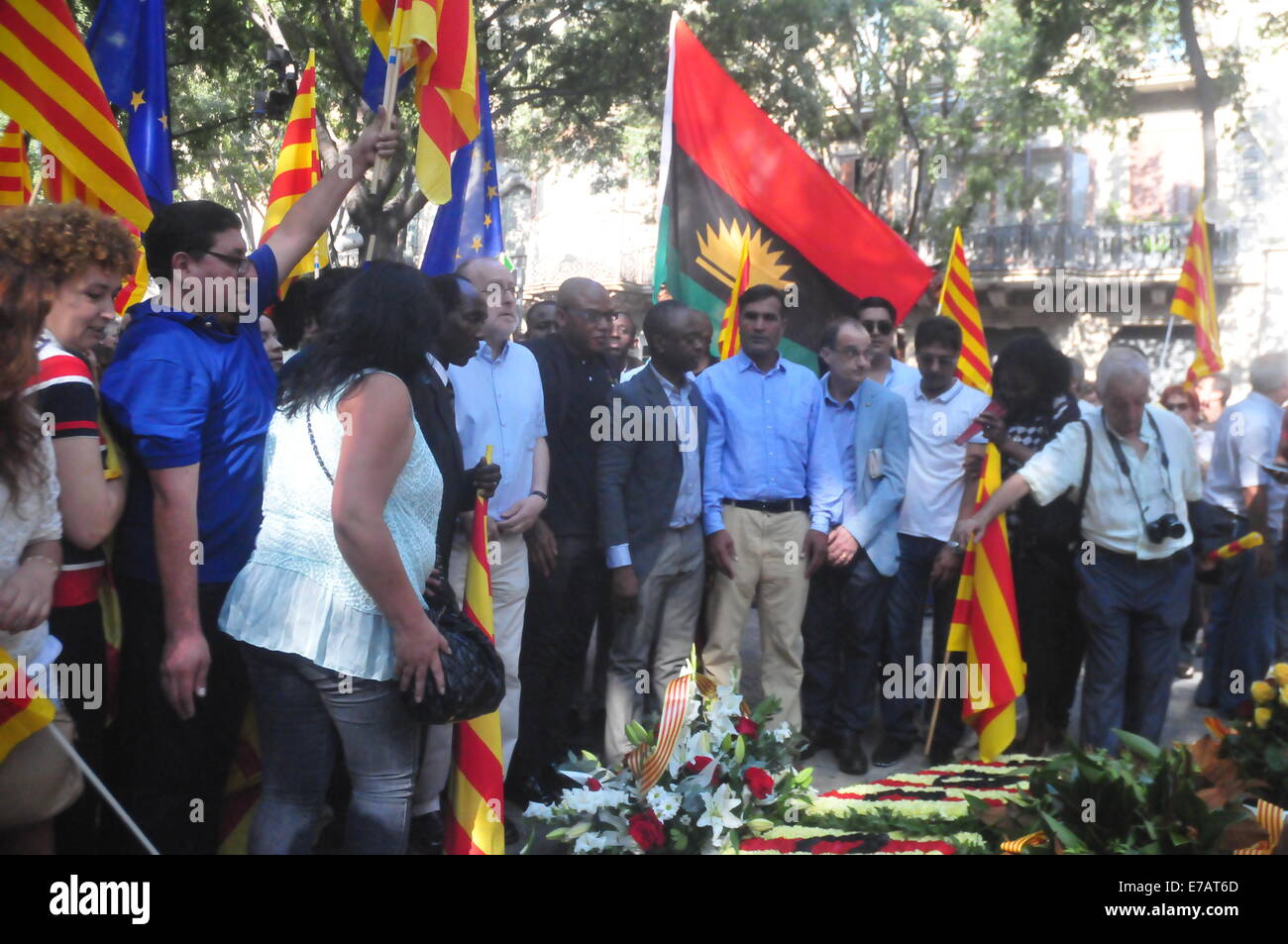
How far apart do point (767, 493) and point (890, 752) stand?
1411 mm

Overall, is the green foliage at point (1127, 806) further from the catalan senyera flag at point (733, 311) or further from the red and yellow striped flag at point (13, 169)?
the red and yellow striped flag at point (13, 169)

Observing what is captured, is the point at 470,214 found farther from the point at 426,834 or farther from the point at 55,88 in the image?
the point at 426,834

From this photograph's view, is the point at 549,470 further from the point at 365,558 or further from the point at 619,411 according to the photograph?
the point at 365,558

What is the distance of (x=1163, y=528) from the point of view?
5.34 m

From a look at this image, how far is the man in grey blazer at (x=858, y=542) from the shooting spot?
6.12m

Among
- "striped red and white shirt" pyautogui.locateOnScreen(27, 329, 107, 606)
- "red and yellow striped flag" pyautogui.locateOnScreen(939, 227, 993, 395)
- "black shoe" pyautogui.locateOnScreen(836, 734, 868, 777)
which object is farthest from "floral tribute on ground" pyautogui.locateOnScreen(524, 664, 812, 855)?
"red and yellow striped flag" pyautogui.locateOnScreen(939, 227, 993, 395)

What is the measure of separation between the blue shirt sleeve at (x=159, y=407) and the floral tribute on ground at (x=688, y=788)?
1373mm

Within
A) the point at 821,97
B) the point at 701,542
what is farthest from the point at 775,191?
the point at 821,97

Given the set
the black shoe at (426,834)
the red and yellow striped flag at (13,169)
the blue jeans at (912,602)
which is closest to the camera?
the black shoe at (426,834)

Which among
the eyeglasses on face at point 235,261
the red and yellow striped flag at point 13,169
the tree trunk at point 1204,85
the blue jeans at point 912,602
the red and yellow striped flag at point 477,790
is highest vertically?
the tree trunk at point 1204,85

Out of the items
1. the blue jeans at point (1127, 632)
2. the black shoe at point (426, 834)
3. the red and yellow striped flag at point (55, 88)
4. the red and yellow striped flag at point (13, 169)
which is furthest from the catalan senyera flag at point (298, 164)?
the blue jeans at point (1127, 632)

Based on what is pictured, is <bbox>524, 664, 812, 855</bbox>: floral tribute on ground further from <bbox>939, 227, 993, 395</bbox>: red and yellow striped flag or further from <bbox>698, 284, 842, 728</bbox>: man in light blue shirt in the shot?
<bbox>939, 227, 993, 395</bbox>: red and yellow striped flag

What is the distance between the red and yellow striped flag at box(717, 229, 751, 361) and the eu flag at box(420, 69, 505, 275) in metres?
1.27

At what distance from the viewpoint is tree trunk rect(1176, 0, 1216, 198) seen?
53.5 ft
